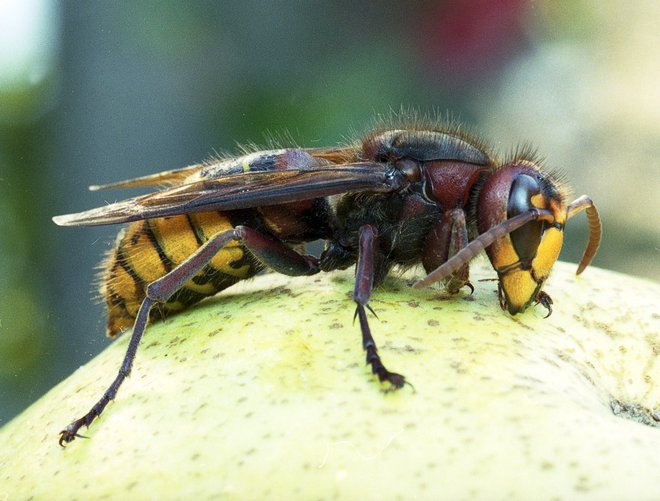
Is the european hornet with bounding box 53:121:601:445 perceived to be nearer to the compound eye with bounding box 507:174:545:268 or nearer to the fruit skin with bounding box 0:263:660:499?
the compound eye with bounding box 507:174:545:268

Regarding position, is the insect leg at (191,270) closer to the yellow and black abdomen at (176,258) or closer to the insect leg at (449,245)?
the yellow and black abdomen at (176,258)

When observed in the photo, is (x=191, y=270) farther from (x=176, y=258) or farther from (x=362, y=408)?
(x=362, y=408)

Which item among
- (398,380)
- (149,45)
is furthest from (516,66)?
(398,380)

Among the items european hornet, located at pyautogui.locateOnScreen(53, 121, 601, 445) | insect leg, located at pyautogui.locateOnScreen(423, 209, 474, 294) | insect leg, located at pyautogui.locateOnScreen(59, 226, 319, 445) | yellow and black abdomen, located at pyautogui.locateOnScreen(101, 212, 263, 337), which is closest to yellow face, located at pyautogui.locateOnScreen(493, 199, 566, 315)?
european hornet, located at pyautogui.locateOnScreen(53, 121, 601, 445)

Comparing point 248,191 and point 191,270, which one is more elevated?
point 248,191

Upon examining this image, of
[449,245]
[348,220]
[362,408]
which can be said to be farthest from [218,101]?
[362,408]

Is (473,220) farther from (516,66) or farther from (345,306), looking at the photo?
(516,66)

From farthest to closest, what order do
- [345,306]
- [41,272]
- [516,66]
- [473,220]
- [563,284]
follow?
1. [516,66]
2. [41,272]
3. [563,284]
4. [473,220]
5. [345,306]
